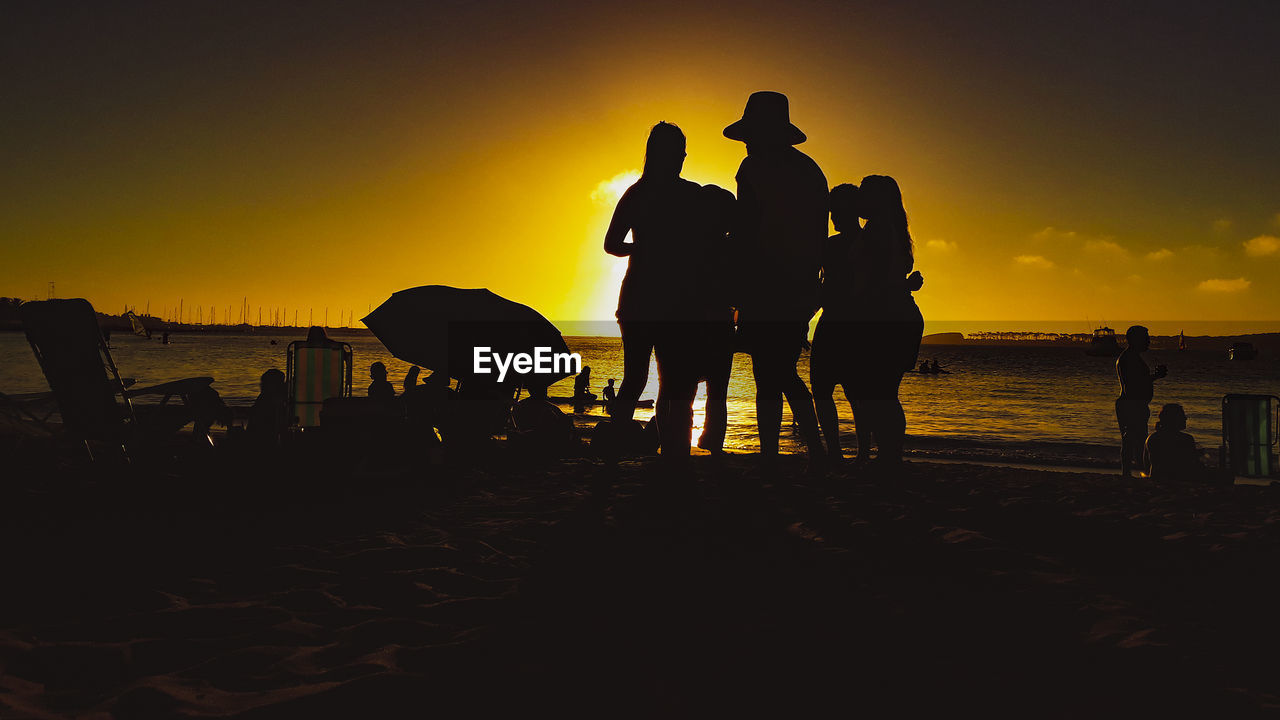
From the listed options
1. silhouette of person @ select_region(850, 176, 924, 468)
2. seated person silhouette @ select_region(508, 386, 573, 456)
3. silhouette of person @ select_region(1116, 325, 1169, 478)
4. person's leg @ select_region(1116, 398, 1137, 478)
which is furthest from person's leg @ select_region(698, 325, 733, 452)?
person's leg @ select_region(1116, 398, 1137, 478)

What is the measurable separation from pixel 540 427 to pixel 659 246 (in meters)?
3.52

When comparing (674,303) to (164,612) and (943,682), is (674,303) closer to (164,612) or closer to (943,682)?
(943,682)

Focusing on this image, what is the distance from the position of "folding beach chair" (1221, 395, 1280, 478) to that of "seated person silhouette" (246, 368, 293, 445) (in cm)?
1015

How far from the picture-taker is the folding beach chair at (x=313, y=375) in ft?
26.8

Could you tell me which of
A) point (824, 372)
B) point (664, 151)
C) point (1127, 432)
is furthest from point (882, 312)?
point (1127, 432)

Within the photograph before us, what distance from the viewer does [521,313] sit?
7.33m

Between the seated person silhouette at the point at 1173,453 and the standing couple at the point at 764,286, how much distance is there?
3579 millimetres

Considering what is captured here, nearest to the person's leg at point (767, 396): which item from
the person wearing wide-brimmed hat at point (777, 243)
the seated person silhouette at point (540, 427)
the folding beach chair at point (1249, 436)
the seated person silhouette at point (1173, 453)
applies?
the person wearing wide-brimmed hat at point (777, 243)

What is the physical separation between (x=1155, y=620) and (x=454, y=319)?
20.9 ft

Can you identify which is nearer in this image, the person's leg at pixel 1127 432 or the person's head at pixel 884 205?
the person's head at pixel 884 205

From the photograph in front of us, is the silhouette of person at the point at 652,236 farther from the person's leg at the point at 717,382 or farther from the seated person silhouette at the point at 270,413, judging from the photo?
the seated person silhouette at the point at 270,413

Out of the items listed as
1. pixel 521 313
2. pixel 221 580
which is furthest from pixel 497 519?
pixel 521 313

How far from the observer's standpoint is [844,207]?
15.7ft

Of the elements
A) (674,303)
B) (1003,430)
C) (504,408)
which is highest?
(674,303)
